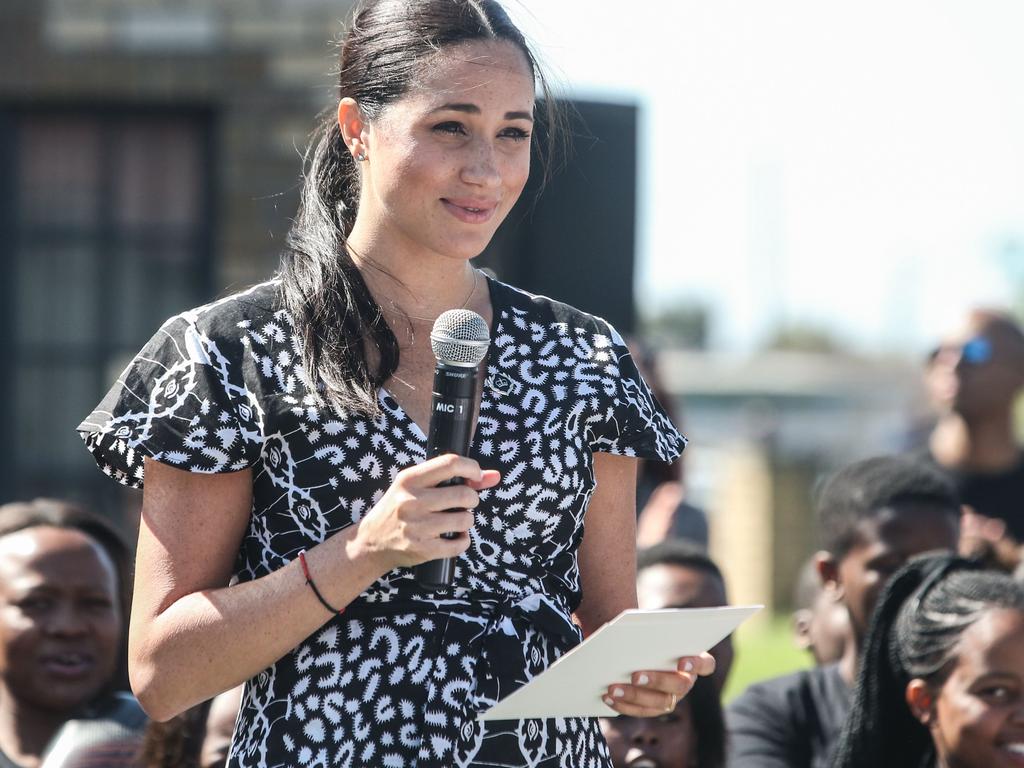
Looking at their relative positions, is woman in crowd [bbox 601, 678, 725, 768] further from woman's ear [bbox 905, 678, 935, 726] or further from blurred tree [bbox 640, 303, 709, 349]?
blurred tree [bbox 640, 303, 709, 349]

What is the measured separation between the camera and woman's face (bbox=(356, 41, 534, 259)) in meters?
2.32

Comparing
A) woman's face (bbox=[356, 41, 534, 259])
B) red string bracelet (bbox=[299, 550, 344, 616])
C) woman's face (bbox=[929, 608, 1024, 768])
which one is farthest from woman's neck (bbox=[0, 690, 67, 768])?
woman's face (bbox=[929, 608, 1024, 768])

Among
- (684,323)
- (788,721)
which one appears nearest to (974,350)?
(788,721)

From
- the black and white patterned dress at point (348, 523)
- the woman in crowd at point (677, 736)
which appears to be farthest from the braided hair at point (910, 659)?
the black and white patterned dress at point (348, 523)

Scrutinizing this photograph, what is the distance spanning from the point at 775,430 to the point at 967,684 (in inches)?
957

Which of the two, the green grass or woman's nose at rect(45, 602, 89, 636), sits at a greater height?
woman's nose at rect(45, 602, 89, 636)

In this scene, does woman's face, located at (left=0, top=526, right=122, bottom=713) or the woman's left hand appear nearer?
the woman's left hand

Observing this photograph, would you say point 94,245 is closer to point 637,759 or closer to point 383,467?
point 637,759

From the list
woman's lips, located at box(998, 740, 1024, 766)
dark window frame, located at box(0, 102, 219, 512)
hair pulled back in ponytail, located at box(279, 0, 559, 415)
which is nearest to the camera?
hair pulled back in ponytail, located at box(279, 0, 559, 415)

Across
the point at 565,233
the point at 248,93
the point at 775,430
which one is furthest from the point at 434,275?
the point at 775,430

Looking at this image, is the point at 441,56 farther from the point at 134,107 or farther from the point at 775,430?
the point at 775,430

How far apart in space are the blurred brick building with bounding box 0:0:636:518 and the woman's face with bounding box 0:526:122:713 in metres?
3.22

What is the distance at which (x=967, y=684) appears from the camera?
11.6ft

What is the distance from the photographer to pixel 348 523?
2.26 metres
